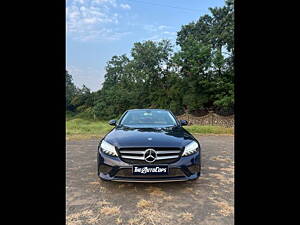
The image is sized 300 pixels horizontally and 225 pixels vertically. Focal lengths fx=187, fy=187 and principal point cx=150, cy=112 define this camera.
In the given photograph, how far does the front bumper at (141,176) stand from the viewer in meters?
2.32

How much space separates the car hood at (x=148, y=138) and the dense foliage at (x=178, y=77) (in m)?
9.32

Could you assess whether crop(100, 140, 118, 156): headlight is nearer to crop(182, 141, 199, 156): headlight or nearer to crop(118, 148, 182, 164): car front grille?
crop(118, 148, 182, 164): car front grille

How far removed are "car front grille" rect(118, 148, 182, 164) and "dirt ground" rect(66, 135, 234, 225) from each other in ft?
1.48

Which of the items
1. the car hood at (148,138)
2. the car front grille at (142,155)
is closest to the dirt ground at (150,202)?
the car front grille at (142,155)

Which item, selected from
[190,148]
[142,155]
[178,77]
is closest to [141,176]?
[142,155]

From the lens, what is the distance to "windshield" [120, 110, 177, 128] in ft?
11.4

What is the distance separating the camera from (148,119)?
12.3ft

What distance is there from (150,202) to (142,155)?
1.81 feet

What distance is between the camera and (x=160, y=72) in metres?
24.3

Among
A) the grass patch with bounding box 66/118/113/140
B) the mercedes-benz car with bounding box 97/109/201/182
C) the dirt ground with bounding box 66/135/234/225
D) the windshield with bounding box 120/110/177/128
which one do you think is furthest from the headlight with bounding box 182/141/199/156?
the grass patch with bounding box 66/118/113/140
